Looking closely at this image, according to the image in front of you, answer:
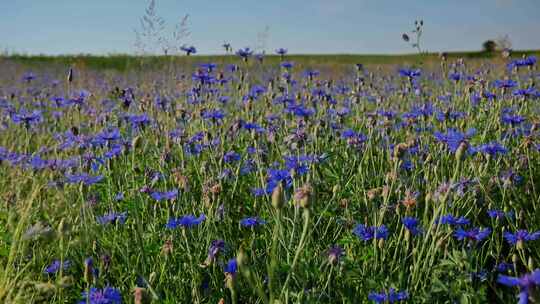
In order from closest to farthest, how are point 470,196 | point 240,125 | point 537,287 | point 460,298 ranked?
point 537,287
point 460,298
point 470,196
point 240,125

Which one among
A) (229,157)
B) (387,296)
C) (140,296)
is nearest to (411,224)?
(387,296)

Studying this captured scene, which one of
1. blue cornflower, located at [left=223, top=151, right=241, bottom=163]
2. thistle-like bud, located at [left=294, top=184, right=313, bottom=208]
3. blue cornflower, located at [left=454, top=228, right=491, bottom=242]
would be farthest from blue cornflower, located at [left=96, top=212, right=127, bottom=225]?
blue cornflower, located at [left=454, top=228, right=491, bottom=242]

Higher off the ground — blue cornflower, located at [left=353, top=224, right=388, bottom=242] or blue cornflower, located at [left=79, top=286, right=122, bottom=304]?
blue cornflower, located at [left=353, top=224, right=388, bottom=242]

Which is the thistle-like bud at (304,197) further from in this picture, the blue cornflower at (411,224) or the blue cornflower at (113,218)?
the blue cornflower at (113,218)

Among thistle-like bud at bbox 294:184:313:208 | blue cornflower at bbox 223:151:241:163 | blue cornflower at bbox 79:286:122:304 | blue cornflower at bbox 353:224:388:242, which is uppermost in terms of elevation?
thistle-like bud at bbox 294:184:313:208

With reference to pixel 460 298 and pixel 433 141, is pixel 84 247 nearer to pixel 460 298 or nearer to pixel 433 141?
pixel 460 298

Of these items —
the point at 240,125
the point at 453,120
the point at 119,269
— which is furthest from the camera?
the point at 453,120

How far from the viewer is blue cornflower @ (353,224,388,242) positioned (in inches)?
87.9

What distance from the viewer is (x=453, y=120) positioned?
3891 millimetres

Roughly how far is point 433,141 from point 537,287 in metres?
2.37

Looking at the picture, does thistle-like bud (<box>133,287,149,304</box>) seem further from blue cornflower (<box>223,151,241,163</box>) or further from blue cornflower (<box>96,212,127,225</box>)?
blue cornflower (<box>223,151,241,163</box>)

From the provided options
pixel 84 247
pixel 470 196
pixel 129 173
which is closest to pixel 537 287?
pixel 470 196

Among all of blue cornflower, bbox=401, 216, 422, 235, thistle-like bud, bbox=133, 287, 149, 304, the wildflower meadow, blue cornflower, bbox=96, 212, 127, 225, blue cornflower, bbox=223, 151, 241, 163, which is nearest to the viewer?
thistle-like bud, bbox=133, 287, 149, 304

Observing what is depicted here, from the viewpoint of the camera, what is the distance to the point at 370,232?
91.3 inches
